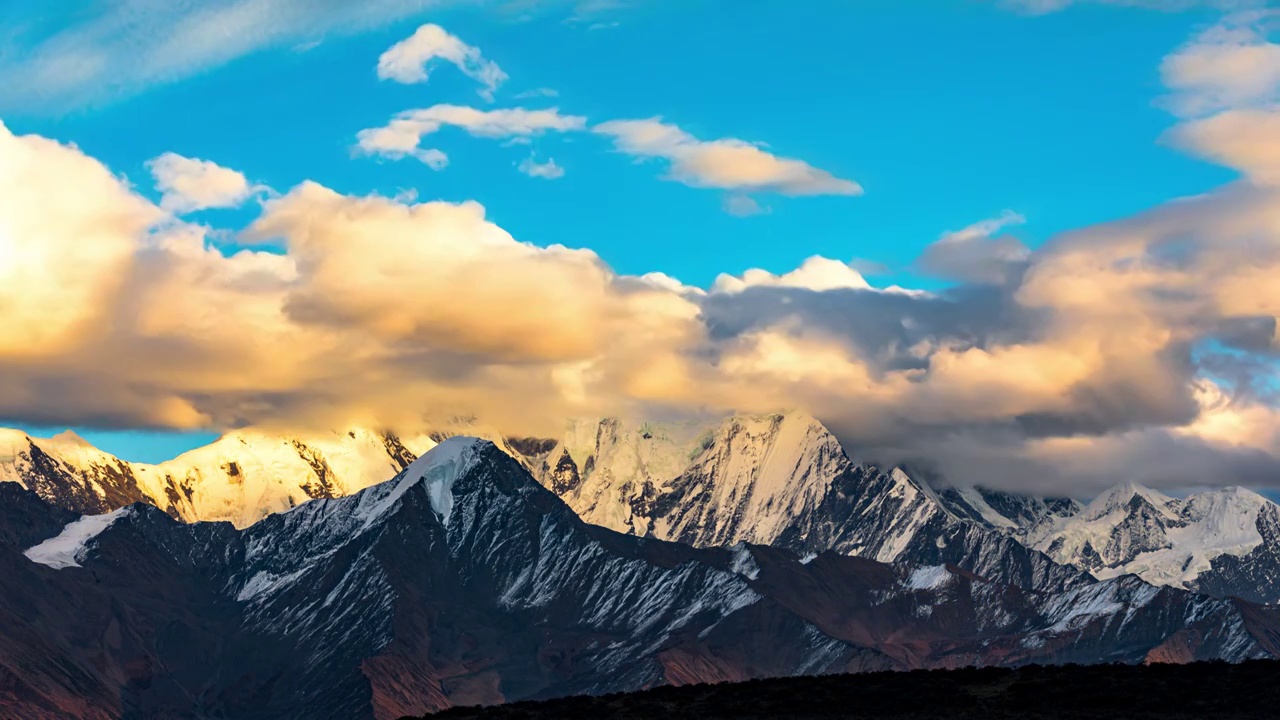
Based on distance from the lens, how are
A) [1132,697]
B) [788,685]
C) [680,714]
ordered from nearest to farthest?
[1132,697]
[680,714]
[788,685]

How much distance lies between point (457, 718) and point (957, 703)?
46.2 m

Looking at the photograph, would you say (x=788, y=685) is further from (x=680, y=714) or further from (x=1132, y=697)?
(x=1132, y=697)

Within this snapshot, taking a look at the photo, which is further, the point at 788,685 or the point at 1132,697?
the point at 788,685

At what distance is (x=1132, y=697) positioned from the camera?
13575 centimetres

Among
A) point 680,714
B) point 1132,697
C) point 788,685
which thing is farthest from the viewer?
point 788,685

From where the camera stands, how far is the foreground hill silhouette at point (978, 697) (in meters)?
133

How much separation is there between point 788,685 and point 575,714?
20609 mm

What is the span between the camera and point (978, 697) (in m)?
142

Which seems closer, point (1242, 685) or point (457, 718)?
point (1242, 685)

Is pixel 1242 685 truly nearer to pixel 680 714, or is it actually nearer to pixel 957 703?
Result: pixel 957 703

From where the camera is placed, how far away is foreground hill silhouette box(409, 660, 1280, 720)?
13325 cm

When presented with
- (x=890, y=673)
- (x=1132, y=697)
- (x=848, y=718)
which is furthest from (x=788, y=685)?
(x=1132, y=697)

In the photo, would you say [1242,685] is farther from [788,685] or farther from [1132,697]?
[788,685]

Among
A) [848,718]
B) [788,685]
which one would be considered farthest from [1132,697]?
[788,685]
